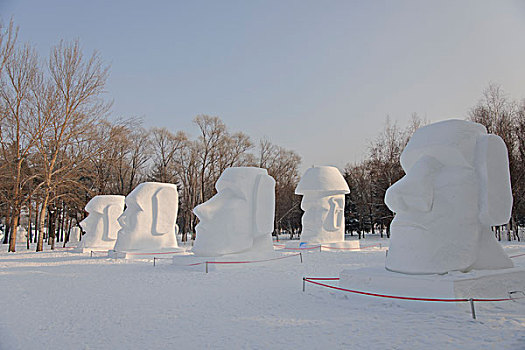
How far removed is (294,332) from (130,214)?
35.2 ft

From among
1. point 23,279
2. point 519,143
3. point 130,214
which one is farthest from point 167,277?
point 519,143

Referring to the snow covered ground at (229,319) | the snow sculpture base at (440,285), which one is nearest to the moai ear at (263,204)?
the snow covered ground at (229,319)

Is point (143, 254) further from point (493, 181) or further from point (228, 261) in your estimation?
point (493, 181)

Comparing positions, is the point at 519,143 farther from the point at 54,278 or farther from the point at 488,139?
the point at 54,278

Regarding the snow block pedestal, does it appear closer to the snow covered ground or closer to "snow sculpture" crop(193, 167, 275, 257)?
"snow sculpture" crop(193, 167, 275, 257)

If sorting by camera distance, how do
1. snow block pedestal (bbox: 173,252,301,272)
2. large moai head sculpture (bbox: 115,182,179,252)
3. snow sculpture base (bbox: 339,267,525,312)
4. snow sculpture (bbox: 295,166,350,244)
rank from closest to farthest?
snow sculpture base (bbox: 339,267,525,312) < snow block pedestal (bbox: 173,252,301,272) < large moai head sculpture (bbox: 115,182,179,252) < snow sculpture (bbox: 295,166,350,244)

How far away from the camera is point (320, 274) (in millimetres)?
8328

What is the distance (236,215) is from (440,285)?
18.7ft

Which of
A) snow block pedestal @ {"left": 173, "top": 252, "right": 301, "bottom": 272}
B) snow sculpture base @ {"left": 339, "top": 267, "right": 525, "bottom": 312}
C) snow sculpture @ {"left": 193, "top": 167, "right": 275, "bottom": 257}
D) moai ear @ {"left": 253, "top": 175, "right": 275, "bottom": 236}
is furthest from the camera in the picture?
moai ear @ {"left": 253, "top": 175, "right": 275, "bottom": 236}

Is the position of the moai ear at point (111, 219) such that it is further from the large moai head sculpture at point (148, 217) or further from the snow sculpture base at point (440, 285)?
the snow sculpture base at point (440, 285)

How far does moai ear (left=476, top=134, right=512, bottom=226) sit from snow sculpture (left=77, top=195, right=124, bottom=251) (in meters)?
14.9

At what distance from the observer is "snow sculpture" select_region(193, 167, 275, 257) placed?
32.2ft

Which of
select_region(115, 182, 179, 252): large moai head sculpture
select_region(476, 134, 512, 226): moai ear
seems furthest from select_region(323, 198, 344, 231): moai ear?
select_region(476, 134, 512, 226): moai ear

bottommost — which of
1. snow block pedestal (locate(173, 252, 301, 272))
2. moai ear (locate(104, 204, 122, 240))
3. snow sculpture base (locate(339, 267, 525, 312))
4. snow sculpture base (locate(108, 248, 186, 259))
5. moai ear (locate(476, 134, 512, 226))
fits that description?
snow sculpture base (locate(108, 248, 186, 259))
